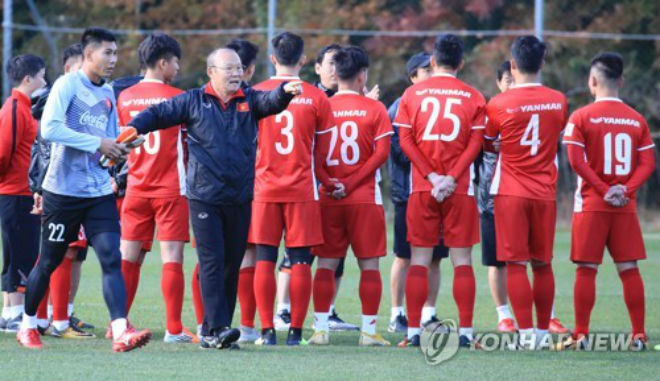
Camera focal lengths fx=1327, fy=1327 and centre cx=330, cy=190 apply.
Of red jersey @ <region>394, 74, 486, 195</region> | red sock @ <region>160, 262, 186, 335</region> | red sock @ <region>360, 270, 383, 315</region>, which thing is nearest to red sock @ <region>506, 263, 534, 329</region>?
red jersey @ <region>394, 74, 486, 195</region>

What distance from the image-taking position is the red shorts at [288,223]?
31.4 ft

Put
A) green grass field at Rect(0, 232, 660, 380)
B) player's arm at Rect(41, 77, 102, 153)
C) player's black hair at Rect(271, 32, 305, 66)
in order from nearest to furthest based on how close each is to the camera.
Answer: green grass field at Rect(0, 232, 660, 380) < player's arm at Rect(41, 77, 102, 153) < player's black hair at Rect(271, 32, 305, 66)

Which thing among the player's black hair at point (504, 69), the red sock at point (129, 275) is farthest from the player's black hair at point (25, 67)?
the player's black hair at point (504, 69)

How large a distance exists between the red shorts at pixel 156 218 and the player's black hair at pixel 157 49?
1.01 m

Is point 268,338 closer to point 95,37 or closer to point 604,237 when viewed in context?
point 95,37

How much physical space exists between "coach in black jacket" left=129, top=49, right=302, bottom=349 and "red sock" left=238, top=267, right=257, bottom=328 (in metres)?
0.78

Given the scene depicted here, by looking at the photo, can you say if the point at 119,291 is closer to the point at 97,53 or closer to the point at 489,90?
the point at 97,53

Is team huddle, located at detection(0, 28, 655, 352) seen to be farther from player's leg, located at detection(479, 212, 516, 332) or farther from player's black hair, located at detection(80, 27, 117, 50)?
player's leg, located at detection(479, 212, 516, 332)

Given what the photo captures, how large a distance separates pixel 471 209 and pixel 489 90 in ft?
65.9

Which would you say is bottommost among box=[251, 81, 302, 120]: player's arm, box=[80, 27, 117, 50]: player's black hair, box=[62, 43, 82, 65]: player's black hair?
box=[251, 81, 302, 120]: player's arm

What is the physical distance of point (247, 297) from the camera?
9836 millimetres

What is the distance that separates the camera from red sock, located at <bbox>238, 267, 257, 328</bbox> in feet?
32.2

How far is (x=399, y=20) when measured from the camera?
30797 millimetres

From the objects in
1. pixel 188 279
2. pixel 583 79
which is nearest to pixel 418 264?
pixel 188 279
